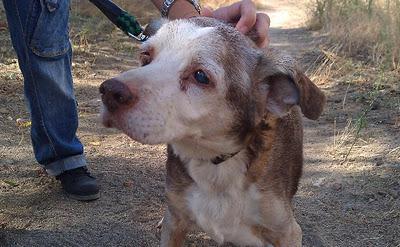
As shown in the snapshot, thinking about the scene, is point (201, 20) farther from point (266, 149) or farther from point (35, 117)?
point (35, 117)

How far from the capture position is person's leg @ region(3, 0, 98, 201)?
3.21 metres

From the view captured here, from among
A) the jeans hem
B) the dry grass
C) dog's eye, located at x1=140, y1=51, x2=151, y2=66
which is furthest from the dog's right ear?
the dry grass

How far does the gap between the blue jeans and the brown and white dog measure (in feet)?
3.08

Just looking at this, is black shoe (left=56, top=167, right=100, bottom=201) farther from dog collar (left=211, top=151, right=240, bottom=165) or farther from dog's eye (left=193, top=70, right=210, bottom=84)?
dog's eye (left=193, top=70, right=210, bottom=84)

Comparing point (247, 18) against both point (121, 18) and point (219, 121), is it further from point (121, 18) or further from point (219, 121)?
point (121, 18)

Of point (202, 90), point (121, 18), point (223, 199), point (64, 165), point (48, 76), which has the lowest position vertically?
point (64, 165)

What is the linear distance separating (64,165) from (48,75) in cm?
63

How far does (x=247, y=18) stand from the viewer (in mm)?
2828

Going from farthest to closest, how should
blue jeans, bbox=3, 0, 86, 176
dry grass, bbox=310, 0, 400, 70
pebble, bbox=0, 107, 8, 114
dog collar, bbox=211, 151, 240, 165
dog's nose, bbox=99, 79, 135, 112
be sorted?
dry grass, bbox=310, 0, 400, 70 < pebble, bbox=0, 107, 8, 114 < blue jeans, bbox=3, 0, 86, 176 < dog collar, bbox=211, 151, 240, 165 < dog's nose, bbox=99, 79, 135, 112

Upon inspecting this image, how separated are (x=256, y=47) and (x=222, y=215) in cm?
81

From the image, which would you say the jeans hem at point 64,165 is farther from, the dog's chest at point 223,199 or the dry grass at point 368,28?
the dry grass at point 368,28

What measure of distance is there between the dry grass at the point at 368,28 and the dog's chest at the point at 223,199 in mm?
3718

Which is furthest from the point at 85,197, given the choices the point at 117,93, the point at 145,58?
the point at 117,93

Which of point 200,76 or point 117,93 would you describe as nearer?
point 117,93
